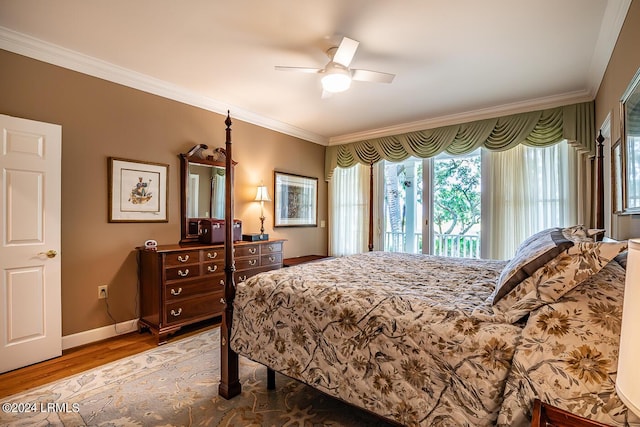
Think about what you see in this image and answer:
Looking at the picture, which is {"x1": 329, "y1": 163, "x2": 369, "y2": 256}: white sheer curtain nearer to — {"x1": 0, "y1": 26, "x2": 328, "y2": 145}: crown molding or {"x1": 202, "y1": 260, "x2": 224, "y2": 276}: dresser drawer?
{"x1": 0, "y1": 26, "x2": 328, "y2": 145}: crown molding

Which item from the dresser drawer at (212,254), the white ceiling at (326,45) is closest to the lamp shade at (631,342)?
the white ceiling at (326,45)

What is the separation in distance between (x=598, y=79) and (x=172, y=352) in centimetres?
477

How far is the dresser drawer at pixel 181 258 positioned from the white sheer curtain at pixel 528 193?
11.9ft

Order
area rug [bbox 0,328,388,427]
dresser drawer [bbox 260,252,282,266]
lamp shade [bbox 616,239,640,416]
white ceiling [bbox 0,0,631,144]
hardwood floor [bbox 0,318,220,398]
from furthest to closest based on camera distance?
1. dresser drawer [bbox 260,252,282,266]
2. hardwood floor [bbox 0,318,220,398]
3. white ceiling [bbox 0,0,631,144]
4. area rug [bbox 0,328,388,427]
5. lamp shade [bbox 616,239,640,416]

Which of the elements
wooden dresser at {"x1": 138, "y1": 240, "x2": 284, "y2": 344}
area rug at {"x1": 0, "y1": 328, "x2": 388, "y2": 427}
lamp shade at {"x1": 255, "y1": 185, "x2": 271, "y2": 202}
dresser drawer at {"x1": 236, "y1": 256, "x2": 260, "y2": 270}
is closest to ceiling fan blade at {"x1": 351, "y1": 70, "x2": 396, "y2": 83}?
lamp shade at {"x1": 255, "y1": 185, "x2": 271, "y2": 202}

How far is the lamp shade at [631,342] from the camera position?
0.57m

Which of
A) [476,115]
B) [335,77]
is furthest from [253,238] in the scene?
[476,115]

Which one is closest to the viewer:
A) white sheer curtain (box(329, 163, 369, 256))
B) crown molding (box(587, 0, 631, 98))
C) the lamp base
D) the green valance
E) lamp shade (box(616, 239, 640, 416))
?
lamp shade (box(616, 239, 640, 416))

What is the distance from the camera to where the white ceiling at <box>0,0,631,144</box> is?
6.95 ft

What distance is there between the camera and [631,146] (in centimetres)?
184

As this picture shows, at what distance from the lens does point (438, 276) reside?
2096 millimetres

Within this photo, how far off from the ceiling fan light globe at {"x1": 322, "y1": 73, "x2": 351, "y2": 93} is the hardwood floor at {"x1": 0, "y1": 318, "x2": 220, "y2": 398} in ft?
9.05

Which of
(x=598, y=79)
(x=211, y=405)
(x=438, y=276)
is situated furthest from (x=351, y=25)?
(x=211, y=405)

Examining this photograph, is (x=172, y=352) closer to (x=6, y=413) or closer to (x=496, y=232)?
(x=6, y=413)
